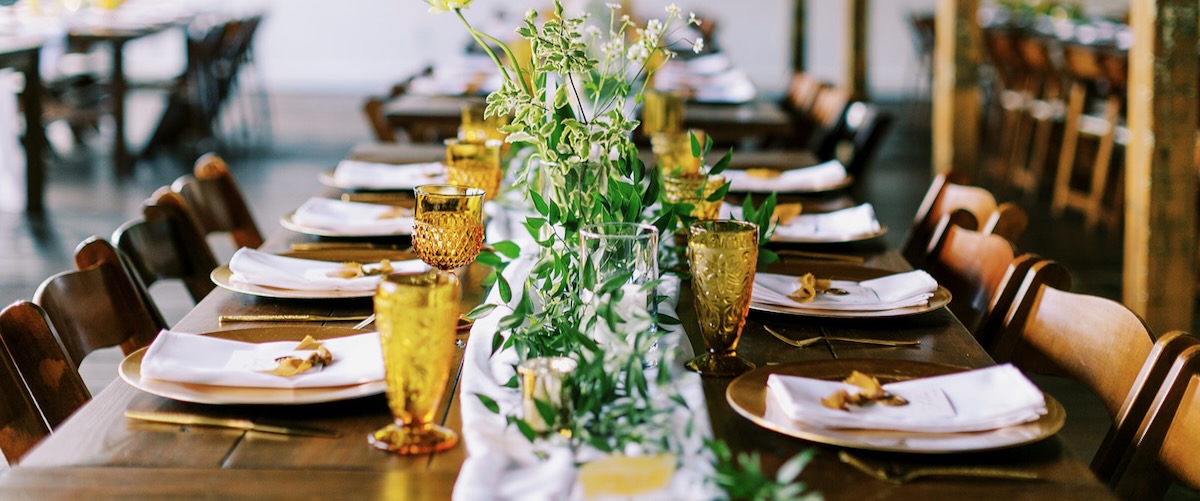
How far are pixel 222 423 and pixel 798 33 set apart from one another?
9682 mm

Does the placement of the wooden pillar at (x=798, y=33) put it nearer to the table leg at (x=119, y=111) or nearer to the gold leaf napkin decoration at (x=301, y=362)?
the table leg at (x=119, y=111)

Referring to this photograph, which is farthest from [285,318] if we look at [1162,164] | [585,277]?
[1162,164]

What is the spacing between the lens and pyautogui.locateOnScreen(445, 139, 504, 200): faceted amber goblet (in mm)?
2271

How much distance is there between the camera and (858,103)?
14.4 ft

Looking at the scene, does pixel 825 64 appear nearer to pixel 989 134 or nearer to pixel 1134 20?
pixel 989 134

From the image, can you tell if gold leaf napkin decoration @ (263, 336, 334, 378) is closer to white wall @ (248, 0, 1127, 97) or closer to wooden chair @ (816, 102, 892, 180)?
wooden chair @ (816, 102, 892, 180)

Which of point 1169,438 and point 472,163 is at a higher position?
point 472,163

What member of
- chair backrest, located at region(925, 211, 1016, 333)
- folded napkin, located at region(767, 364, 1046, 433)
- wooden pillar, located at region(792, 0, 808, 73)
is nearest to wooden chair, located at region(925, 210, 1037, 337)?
chair backrest, located at region(925, 211, 1016, 333)

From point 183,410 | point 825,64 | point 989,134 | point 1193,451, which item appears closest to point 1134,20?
point 1193,451

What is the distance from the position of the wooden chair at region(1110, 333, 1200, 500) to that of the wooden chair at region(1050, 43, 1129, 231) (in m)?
4.39

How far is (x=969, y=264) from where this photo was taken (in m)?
2.28

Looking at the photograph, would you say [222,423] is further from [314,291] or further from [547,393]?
[314,291]

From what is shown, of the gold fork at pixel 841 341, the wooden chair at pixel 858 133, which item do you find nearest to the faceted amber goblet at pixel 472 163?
the gold fork at pixel 841 341

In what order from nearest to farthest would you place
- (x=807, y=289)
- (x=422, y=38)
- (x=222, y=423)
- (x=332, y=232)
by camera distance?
1. (x=222, y=423)
2. (x=807, y=289)
3. (x=332, y=232)
4. (x=422, y=38)
